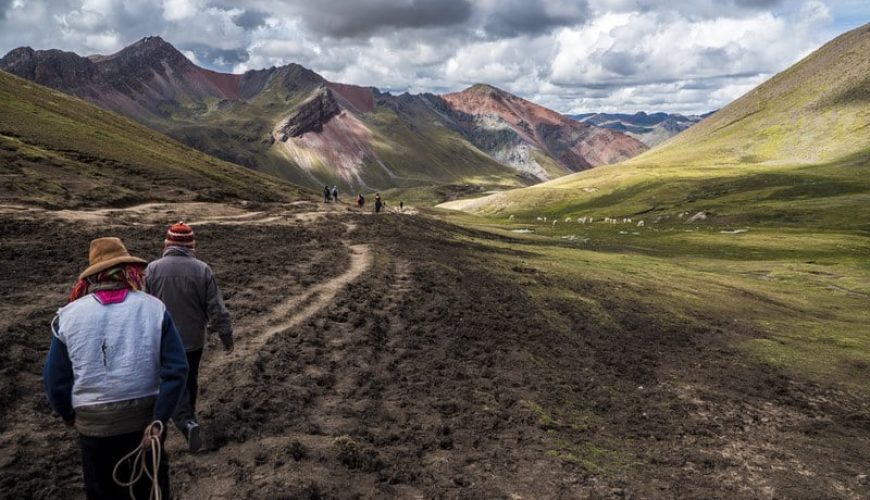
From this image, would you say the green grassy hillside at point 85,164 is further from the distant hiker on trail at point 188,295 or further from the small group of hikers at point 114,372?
the small group of hikers at point 114,372

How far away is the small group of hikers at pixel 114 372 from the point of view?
6957 mm

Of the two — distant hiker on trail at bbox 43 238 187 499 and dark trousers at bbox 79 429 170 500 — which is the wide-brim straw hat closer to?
distant hiker on trail at bbox 43 238 187 499

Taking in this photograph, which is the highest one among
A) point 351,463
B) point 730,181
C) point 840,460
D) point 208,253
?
point 730,181

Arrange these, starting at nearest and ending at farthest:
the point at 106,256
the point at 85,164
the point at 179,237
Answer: the point at 106,256
the point at 179,237
the point at 85,164

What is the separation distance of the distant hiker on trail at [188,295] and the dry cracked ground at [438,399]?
8.28ft

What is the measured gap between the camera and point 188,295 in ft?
37.5

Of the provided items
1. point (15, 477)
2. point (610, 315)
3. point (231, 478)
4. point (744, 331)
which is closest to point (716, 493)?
point (231, 478)

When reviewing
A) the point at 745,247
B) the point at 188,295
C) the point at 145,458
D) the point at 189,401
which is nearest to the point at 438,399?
the point at 189,401

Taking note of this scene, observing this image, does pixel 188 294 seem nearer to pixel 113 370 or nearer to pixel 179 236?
pixel 179 236

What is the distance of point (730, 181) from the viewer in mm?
162750

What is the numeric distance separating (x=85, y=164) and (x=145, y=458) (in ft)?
226

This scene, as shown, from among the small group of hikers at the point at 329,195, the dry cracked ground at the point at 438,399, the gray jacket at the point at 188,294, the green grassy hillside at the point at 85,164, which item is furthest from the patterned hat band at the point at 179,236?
the small group of hikers at the point at 329,195

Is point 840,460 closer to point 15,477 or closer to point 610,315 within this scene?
point 610,315

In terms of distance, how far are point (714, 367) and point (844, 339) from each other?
1389cm
